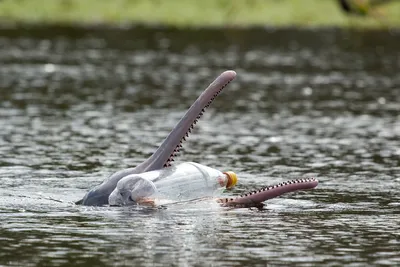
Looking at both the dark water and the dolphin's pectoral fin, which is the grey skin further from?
the dolphin's pectoral fin

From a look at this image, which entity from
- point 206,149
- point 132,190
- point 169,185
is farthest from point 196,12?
point 132,190

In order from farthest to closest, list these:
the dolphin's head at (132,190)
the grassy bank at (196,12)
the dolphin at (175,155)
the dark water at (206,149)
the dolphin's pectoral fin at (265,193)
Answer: the grassy bank at (196,12) → the dolphin's pectoral fin at (265,193) → the dolphin at (175,155) → the dolphin's head at (132,190) → the dark water at (206,149)

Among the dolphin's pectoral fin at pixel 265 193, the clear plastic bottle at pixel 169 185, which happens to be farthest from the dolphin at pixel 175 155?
the clear plastic bottle at pixel 169 185

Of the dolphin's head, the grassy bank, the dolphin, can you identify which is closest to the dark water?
the dolphin's head

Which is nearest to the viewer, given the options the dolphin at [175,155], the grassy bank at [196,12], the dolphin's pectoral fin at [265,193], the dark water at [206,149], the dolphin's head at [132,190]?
the dark water at [206,149]

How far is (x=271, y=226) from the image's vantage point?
786 inches

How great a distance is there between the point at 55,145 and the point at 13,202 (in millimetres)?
8734

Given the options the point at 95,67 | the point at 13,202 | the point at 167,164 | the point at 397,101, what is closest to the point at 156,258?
the point at 167,164

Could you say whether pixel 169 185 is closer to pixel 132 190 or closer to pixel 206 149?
pixel 132 190

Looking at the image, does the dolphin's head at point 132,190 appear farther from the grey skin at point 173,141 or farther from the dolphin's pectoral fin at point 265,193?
the dolphin's pectoral fin at point 265,193

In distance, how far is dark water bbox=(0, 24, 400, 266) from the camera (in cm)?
1827

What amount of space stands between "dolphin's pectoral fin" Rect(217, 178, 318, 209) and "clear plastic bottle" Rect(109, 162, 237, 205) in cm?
49

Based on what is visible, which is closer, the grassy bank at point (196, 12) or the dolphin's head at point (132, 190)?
the dolphin's head at point (132, 190)

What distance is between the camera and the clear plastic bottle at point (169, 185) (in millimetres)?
20781
